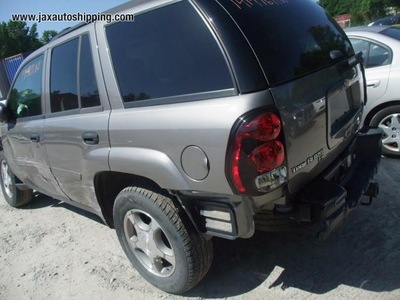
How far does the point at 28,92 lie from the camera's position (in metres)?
3.74

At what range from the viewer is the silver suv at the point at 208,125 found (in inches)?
77.4

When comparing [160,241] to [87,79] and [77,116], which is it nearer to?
[77,116]

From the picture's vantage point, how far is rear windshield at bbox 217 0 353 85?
2.05m

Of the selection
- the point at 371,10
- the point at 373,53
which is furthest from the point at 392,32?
the point at 371,10

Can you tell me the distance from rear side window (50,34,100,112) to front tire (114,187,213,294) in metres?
0.81

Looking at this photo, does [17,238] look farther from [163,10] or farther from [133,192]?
[163,10]

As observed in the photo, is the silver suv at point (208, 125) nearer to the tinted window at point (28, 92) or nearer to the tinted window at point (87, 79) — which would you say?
the tinted window at point (87, 79)

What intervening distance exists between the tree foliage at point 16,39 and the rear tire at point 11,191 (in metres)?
50.0

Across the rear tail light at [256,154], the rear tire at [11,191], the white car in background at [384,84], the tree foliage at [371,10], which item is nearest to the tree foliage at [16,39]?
the tree foliage at [371,10]

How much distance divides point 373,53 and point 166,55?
11.3ft

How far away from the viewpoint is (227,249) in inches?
123

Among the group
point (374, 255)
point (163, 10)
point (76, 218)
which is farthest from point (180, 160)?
point (76, 218)

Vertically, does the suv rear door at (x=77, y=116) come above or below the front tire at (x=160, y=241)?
above

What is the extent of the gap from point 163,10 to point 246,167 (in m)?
1.09
